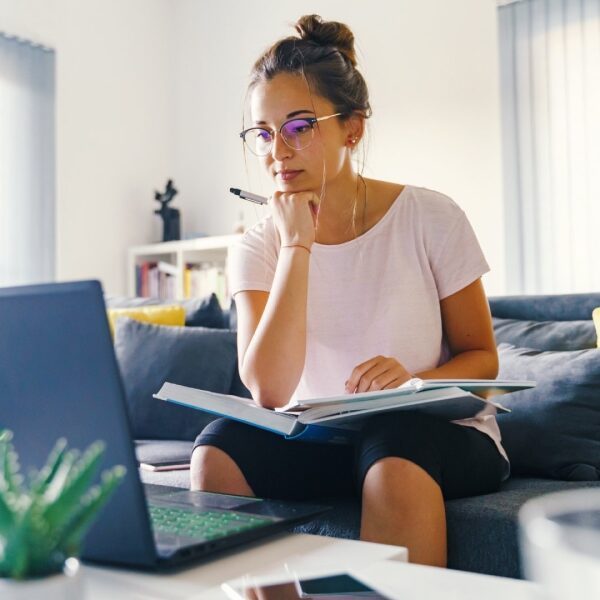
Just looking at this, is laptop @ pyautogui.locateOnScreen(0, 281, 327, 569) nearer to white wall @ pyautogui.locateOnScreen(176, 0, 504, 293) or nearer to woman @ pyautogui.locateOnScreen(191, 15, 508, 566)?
woman @ pyautogui.locateOnScreen(191, 15, 508, 566)

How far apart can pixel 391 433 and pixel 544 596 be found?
0.67 meters

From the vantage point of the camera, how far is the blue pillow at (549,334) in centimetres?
186

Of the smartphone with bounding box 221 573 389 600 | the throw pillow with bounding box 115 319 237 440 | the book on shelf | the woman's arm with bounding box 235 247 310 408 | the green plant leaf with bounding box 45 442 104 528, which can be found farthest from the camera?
the throw pillow with bounding box 115 319 237 440

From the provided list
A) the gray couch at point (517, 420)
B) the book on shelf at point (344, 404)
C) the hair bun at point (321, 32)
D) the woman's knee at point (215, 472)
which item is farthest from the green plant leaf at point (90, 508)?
the hair bun at point (321, 32)

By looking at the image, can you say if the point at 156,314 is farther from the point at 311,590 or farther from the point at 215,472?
the point at 311,590

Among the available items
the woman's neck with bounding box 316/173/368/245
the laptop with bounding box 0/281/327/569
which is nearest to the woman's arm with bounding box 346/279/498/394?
the woman's neck with bounding box 316/173/368/245

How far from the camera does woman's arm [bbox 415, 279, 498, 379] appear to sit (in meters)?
1.34

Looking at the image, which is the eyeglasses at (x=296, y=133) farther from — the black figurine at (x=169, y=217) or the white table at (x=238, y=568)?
the black figurine at (x=169, y=217)

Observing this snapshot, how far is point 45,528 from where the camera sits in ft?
1.45

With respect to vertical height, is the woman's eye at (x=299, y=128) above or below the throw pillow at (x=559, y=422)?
above

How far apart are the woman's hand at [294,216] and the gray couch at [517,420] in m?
0.43

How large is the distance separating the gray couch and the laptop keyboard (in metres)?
0.41

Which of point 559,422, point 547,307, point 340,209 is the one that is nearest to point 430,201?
point 340,209

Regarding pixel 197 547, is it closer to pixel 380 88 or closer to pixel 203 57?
pixel 380 88
